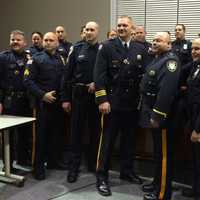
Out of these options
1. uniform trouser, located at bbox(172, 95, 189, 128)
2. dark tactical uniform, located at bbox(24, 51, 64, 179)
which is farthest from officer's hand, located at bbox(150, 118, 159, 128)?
dark tactical uniform, located at bbox(24, 51, 64, 179)

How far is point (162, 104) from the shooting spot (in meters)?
2.84

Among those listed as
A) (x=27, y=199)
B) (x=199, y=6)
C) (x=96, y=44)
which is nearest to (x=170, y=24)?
(x=199, y=6)

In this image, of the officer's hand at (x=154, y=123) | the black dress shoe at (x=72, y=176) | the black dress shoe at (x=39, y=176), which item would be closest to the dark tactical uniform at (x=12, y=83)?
the black dress shoe at (x=39, y=176)

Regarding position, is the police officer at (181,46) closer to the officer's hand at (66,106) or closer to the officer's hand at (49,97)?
the officer's hand at (66,106)

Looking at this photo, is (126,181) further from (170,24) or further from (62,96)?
(170,24)

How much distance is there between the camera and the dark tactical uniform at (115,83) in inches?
129

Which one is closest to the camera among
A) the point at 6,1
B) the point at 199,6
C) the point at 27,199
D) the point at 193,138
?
the point at 193,138

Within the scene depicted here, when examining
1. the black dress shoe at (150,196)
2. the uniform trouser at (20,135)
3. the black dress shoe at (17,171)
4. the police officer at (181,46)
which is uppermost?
the police officer at (181,46)

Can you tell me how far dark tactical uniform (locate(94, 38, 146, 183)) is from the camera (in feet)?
10.7

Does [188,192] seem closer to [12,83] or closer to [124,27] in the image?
[124,27]

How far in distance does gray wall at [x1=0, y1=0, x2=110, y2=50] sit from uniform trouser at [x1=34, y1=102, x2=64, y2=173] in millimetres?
2770

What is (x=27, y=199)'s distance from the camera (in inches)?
125

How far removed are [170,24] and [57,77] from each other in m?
2.88

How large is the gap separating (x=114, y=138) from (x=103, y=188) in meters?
0.47
